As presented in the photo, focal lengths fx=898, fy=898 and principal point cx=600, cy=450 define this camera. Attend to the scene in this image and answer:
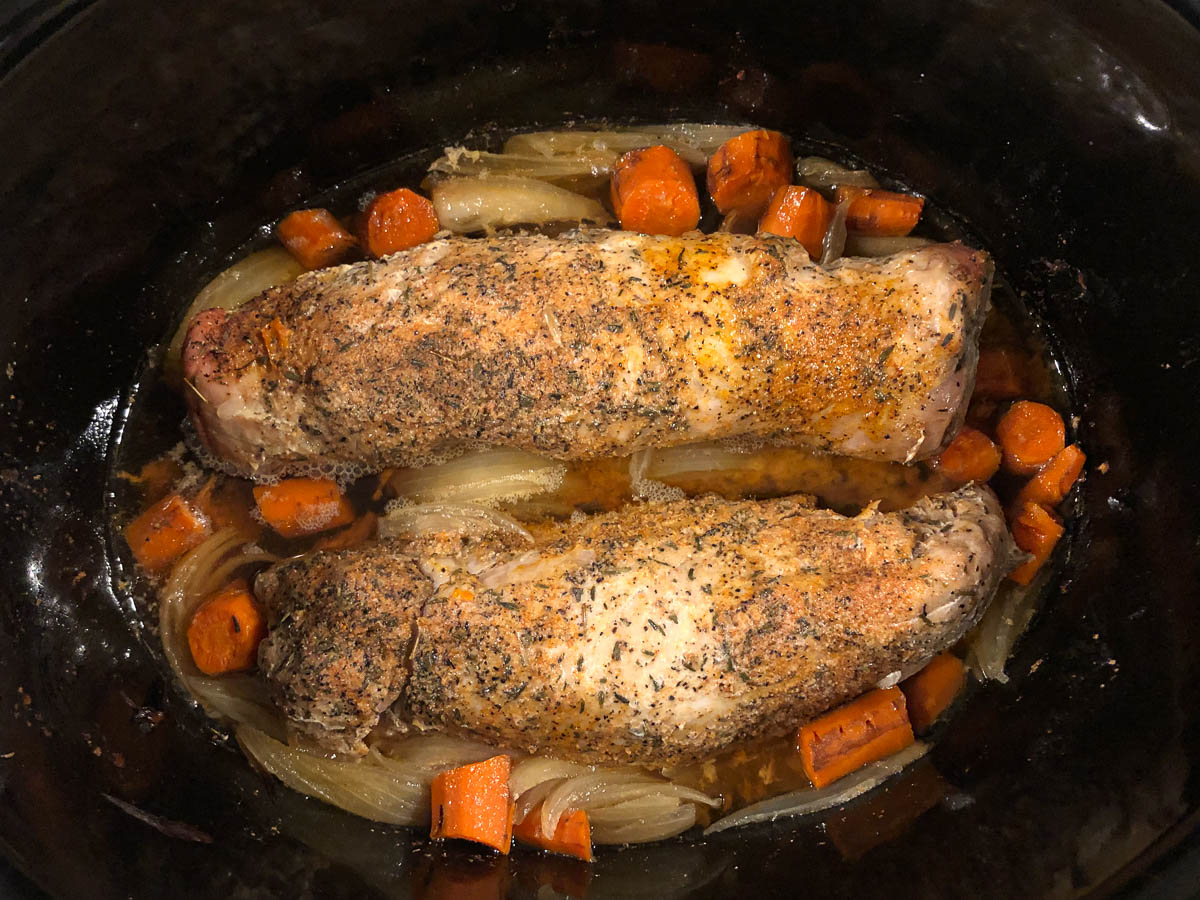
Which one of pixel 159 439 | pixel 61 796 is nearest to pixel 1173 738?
pixel 61 796

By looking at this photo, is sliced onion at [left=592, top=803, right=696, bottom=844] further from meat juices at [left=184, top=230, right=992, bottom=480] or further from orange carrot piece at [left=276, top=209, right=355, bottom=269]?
orange carrot piece at [left=276, top=209, right=355, bottom=269]

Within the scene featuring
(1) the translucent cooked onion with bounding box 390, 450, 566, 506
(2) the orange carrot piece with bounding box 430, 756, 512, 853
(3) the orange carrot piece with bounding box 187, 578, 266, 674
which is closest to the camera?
(2) the orange carrot piece with bounding box 430, 756, 512, 853

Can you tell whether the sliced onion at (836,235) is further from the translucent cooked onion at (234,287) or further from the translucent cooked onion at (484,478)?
the translucent cooked onion at (234,287)

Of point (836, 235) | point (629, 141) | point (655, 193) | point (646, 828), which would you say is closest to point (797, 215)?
point (836, 235)

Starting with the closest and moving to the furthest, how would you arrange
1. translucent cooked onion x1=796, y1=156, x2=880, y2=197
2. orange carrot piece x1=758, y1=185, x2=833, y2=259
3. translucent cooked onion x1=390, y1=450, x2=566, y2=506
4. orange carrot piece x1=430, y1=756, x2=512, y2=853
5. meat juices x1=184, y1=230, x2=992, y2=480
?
meat juices x1=184, y1=230, x2=992, y2=480
orange carrot piece x1=430, y1=756, x2=512, y2=853
translucent cooked onion x1=390, y1=450, x2=566, y2=506
orange carrot piece x1=758, y1=185, x2=833, y2=259
translucent cooked onion x1=796, y1=156, x2=880, y2=197

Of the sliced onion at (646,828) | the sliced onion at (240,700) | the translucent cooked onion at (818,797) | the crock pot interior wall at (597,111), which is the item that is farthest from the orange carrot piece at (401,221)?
the translucent cooked onion at (818,797)

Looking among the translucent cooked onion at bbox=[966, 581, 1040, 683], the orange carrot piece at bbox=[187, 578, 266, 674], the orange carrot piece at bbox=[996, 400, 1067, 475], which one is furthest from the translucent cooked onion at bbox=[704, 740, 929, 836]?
the orange carrot piece at bbox=[187, 578, 266, 674]

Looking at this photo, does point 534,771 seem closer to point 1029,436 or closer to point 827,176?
point 1029,436
